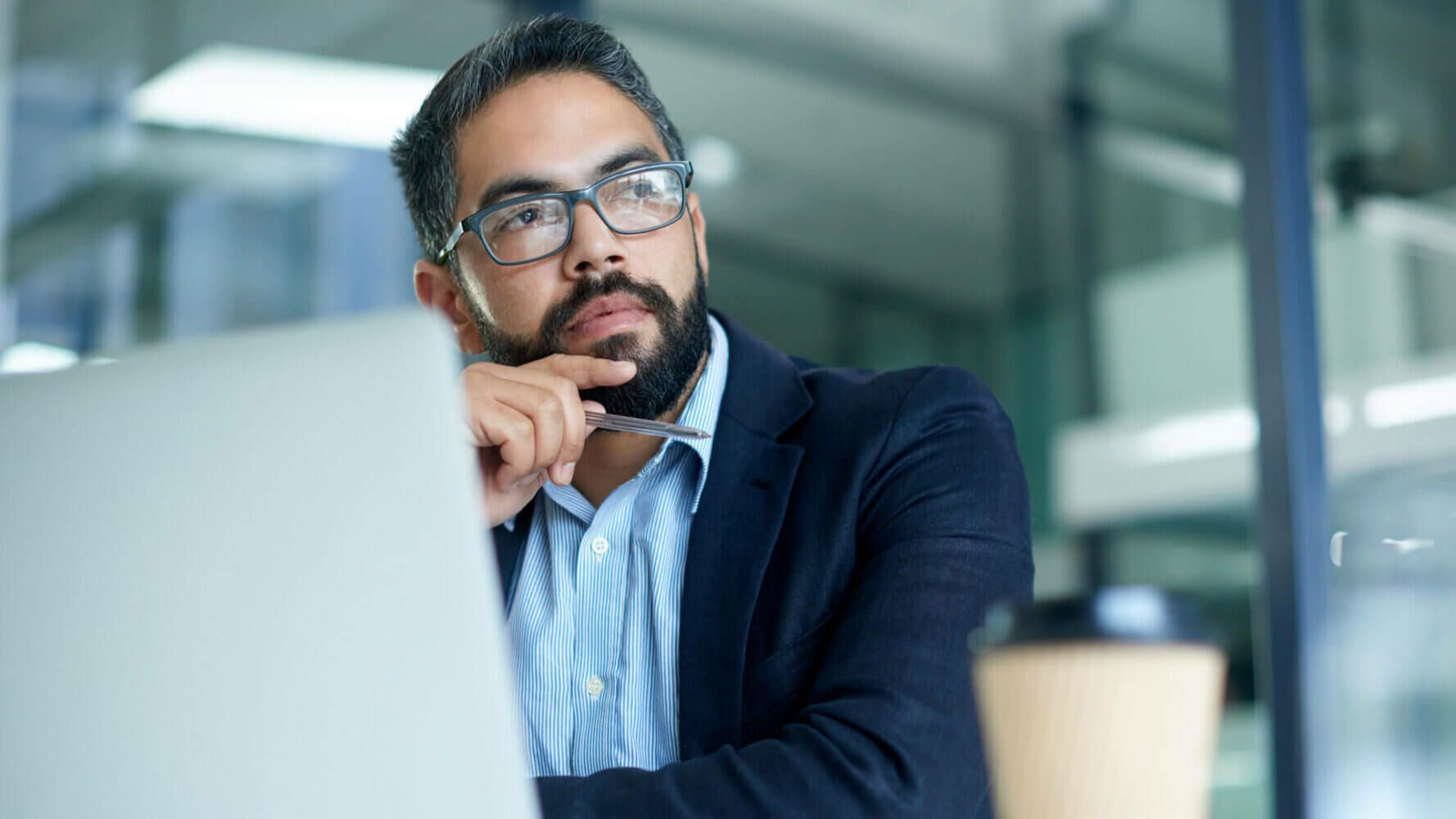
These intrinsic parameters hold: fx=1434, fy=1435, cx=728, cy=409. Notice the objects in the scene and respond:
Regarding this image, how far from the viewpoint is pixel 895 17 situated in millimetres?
5988

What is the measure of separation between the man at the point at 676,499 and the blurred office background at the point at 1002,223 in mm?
710

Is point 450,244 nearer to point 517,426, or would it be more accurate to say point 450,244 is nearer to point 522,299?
point 522,299

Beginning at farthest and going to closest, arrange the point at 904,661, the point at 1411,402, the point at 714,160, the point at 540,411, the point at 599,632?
the point at 714,160, the point at 1411,402, the point at 599,632, the point at 540,411, the point at 904,661

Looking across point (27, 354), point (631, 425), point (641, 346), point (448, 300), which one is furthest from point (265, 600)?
point (27, 354)

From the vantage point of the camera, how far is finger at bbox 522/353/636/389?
1.64m

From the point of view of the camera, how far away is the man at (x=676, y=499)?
4.03 ft

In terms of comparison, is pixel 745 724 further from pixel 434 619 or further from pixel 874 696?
pixel 434 619

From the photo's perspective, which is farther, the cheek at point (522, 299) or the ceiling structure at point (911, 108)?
the ceiling structure at point (911, 108)

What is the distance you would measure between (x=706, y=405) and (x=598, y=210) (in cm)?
27

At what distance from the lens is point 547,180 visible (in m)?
1.78

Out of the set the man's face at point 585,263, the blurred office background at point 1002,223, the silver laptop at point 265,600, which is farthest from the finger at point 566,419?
the blurred office background at point 1002,223

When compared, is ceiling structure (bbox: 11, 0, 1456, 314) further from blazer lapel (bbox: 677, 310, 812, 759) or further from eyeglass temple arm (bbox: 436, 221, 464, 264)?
blazer lapel (bbox: 677, 310, 812, 759)

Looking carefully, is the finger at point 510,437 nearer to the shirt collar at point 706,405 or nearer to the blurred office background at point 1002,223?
the shirt collar at point 706,405

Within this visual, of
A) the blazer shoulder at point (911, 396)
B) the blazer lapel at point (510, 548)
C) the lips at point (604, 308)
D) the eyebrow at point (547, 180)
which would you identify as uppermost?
the eyebrow at point (547, 180)
